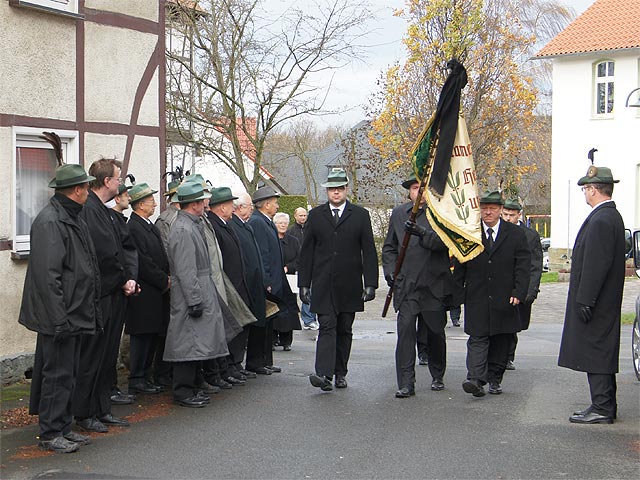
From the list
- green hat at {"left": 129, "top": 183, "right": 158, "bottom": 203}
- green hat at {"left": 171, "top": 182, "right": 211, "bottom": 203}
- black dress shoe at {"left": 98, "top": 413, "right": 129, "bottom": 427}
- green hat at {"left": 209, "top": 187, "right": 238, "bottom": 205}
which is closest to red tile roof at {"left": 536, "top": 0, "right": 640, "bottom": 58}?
green hat at {"left": 209, "top": 187, "right": 238, "bottom": 205}

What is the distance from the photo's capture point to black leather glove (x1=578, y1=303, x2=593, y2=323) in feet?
26.7

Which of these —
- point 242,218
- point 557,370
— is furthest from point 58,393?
point 557,370

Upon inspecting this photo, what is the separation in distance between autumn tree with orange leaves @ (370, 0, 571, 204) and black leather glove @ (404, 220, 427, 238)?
2098cm

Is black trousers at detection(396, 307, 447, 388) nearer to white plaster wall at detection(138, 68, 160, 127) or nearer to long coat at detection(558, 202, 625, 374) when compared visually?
long coat at detection(558, 202, 625, 374)

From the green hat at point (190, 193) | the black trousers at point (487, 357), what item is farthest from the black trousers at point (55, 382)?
the black trousers at point (487, 357)

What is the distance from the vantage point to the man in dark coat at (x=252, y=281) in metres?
10.7

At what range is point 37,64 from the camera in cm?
1024

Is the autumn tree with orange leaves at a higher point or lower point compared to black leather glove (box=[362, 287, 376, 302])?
higher

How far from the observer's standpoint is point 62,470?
6.74 meters

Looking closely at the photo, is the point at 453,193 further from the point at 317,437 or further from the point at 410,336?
the point at 317,437

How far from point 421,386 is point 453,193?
85.2 inches

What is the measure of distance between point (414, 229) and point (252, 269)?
216cm

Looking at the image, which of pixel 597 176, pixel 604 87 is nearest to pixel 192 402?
pixel 597 176

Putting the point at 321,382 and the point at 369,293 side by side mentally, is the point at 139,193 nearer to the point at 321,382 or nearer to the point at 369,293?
the point at 369,293
